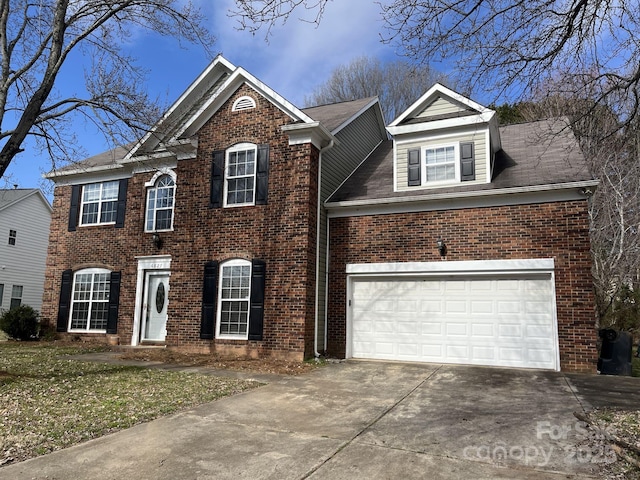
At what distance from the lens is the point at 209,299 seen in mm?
11742

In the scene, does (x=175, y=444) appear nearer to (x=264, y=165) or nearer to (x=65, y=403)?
(x=65, y=403)

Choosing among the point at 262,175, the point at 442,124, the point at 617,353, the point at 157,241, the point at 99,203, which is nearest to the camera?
the point at 617,353

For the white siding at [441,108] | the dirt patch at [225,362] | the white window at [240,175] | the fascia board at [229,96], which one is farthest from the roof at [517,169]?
the dirt patch at [225,362]

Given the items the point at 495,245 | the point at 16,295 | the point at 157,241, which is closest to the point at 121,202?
the point at 157,241

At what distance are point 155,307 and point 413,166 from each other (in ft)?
28.7

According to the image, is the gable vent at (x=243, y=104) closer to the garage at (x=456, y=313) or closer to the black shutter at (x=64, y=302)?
the garage at (x=456, y=313)

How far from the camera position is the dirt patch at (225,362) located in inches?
378

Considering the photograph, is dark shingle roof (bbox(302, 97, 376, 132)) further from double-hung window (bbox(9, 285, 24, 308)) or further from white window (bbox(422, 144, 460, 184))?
double-hung window (bbox(9, 285, 24, 308))

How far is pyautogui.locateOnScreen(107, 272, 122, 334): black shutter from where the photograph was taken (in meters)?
13.9

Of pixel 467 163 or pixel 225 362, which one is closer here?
pixel 225 362

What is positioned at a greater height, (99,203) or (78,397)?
(99,203)

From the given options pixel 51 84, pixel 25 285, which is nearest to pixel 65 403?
pixel 51 84

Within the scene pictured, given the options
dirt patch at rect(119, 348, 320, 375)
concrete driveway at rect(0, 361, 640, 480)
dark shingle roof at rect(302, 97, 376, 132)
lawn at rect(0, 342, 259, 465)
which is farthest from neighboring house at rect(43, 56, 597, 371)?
lawn at rect(0, 342, 259, 465)

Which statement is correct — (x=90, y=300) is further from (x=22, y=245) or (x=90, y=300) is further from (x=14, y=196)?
(x=14, y=196)
